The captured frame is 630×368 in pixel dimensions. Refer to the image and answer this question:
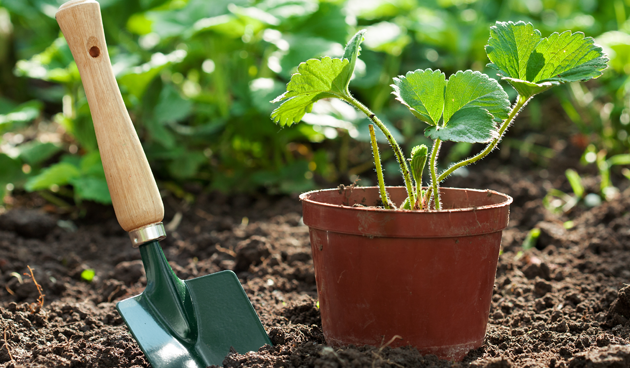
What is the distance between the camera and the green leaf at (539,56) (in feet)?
3.18

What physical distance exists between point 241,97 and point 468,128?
1.68 m

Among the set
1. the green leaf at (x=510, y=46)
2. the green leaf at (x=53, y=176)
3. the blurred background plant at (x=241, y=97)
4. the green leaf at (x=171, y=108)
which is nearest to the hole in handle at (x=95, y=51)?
the green leaf at (x=510, y=46)

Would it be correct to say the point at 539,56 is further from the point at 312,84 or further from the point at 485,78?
the point at 312,84

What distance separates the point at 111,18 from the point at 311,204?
104 inches

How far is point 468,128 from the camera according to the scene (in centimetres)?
94

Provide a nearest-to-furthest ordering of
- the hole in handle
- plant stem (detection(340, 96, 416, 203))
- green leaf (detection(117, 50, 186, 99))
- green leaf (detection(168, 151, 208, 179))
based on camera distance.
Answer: plant stem (detection(340, 96, 416, 203)) < the hole in handle < green leaf (detection(117, 50, 186, 99)) < green leaf (detection(168, 151, 208, 179))

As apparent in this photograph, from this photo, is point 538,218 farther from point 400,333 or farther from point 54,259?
point 54,259

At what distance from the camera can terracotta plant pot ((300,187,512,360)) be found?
0.97m

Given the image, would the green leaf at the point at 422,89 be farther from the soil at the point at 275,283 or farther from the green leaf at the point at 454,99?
the soil at the point at 275,283

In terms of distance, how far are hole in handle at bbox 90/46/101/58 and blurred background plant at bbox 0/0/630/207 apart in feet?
3.18

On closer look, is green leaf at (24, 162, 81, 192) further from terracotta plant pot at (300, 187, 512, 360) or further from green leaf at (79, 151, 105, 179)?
terracotta plant pot at (300, 187, 512, 360)

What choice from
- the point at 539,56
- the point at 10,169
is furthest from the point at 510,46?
the point at 10,169

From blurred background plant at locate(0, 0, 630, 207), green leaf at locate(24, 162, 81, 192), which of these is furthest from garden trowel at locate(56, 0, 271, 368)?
green leaf at locate(24, 162, 81, 192)

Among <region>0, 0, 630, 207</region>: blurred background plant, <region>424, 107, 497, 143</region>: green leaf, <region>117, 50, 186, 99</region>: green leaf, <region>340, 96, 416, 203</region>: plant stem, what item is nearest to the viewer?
<region>424, 107, 497, 143</region>: green leaf
